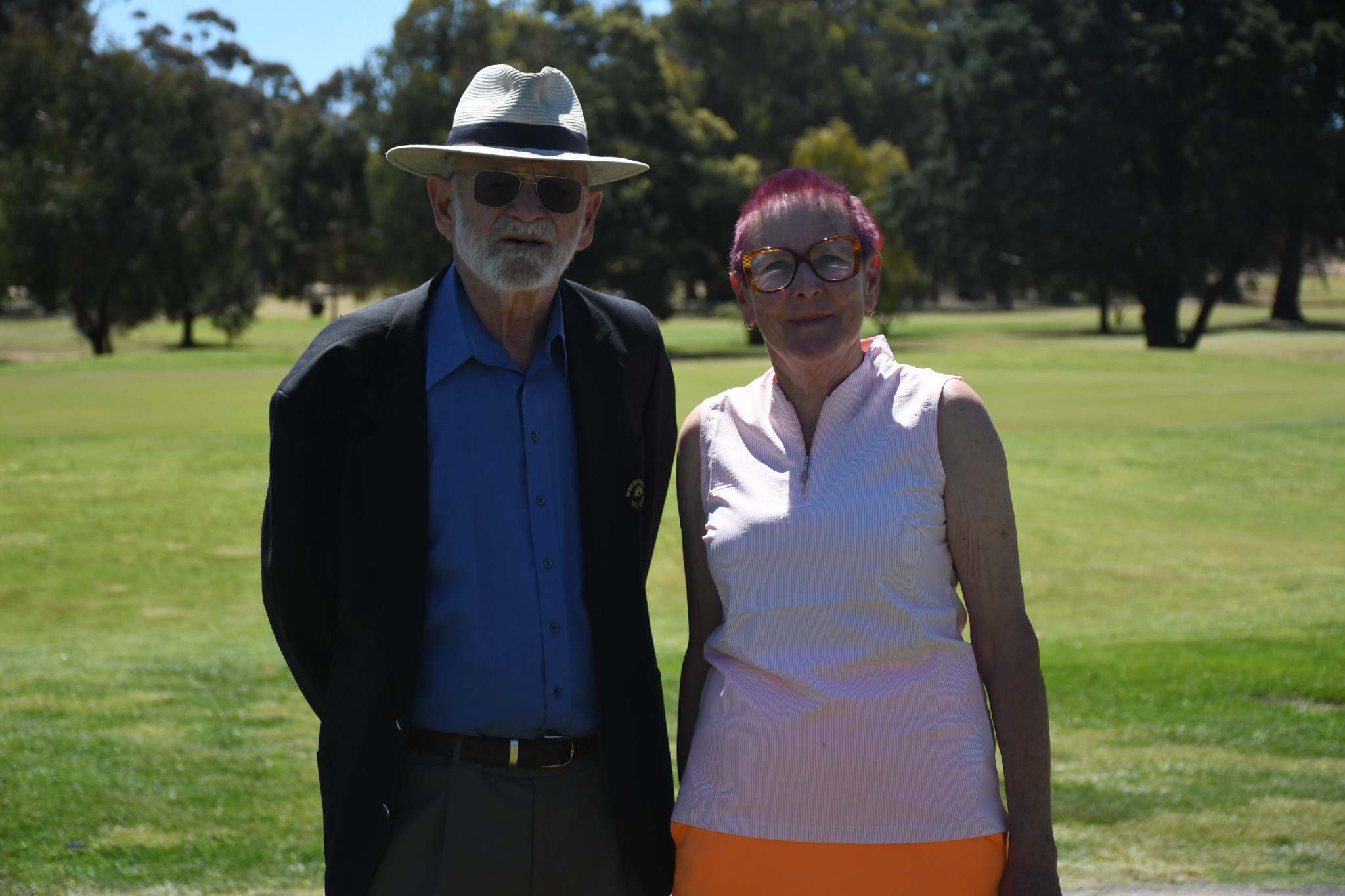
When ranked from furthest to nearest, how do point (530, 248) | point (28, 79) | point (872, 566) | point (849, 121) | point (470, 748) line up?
point (849, 121)
point (28, 79)
point (530, 248)
point (470, 748)
point (872, 566)

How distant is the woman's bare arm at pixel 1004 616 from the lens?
8.27 ft

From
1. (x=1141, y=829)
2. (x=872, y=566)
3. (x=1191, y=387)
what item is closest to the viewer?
(x=872, y=566)

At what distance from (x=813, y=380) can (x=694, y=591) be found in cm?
52

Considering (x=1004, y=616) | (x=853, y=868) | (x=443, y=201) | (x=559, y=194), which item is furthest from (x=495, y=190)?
(x=853, y=868)

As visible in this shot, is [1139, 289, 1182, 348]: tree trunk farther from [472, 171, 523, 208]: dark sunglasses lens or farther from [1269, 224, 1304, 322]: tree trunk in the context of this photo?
[472, 171, 523, 208]: dark sunglasses lens

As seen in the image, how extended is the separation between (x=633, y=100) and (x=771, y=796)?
140 ft

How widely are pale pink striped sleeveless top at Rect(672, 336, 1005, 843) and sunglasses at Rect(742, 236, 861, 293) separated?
28cm

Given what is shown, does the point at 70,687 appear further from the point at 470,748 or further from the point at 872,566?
the point at 872,566

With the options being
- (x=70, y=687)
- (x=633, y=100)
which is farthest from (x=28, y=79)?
(x=70, y=687)

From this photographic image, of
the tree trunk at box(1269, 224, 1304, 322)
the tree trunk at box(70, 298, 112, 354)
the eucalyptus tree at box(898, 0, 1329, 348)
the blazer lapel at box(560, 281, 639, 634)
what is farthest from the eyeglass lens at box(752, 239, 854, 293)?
the tree trunk at box(1269, 224, 1304, 322)

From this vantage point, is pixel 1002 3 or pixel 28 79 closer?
pixel 28 79

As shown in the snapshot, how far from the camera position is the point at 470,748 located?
2.70 m

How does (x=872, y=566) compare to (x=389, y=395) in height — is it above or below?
below

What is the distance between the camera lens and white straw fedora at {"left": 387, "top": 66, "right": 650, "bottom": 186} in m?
2.99
